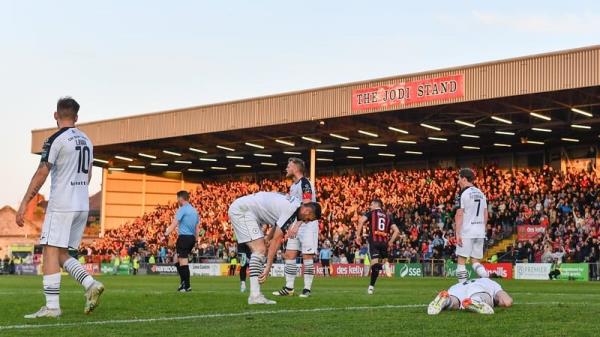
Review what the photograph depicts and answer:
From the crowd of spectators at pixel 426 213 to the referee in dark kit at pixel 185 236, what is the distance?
21.4 meters

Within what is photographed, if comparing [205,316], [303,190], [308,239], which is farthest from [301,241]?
[205,316]

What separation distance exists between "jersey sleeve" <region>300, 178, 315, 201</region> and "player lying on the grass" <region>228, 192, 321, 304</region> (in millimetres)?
2467

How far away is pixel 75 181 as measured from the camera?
438 inches

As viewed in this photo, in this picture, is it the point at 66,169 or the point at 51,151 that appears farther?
the point at 66,169

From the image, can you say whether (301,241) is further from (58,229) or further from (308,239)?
(58,229)

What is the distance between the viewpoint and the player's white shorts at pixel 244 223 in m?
13.0

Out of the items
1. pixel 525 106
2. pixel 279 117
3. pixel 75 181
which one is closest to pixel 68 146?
pixel 75 181

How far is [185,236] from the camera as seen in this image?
19250mm

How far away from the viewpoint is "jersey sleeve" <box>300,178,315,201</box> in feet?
51.9

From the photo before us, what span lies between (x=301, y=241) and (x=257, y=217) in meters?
4.09

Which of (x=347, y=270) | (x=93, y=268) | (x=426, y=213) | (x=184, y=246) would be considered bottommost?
(x=93, y=268)

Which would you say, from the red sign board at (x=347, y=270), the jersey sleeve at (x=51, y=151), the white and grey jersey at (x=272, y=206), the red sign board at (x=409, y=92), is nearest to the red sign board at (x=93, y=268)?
the red sign board at (x=347, y=270)

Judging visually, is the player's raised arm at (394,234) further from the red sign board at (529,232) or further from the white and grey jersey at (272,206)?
the red sign board at (529,232)

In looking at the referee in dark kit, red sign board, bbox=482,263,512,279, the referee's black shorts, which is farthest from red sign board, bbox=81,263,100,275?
the referee's black shorts
